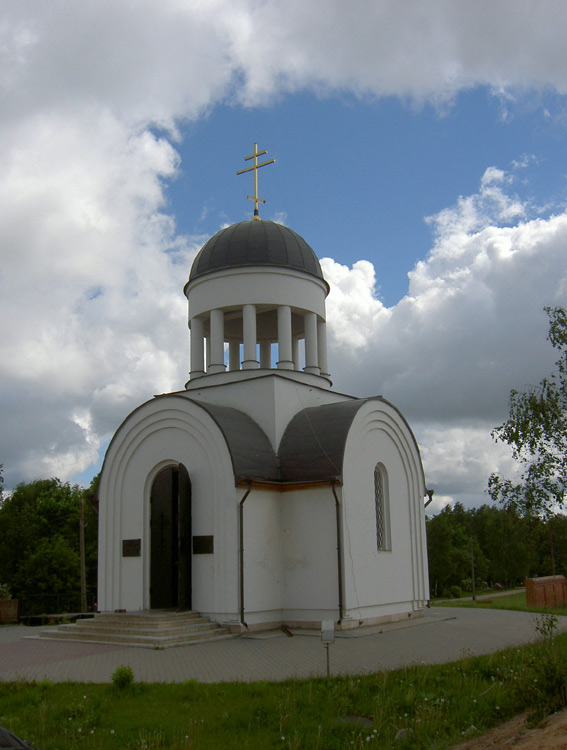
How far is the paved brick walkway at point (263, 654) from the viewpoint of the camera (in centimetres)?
1057

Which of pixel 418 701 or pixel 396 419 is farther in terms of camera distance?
pixel 396 419

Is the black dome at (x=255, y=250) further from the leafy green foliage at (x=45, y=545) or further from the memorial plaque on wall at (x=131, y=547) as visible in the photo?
the leafy green foliage at (x=45, y=545)

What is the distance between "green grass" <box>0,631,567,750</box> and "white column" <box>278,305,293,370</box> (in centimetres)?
1023

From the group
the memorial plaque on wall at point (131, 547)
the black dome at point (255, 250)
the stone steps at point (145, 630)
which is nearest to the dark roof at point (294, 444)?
the stone steps at point (145, 630)

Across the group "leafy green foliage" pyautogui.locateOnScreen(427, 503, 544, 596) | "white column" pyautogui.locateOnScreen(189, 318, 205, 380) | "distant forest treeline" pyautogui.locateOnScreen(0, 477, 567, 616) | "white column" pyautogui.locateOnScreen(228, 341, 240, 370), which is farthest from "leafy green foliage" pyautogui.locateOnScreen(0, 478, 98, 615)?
"leafy green foliage" pyautogui.locateOnScreen(427, 503, 544, 596)

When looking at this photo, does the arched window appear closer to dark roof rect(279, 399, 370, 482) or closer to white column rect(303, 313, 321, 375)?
dark roof rect(279, 399, 370, 482)

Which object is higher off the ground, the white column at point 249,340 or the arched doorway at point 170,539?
the white column at point 249,340

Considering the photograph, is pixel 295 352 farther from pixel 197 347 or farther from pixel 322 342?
pixel 197 347

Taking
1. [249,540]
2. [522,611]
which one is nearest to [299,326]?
[249,540]

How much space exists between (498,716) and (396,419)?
1109 cm

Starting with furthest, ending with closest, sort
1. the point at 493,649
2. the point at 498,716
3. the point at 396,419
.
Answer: the point at 396,419 < the point at 493,649 < the point at 498,716

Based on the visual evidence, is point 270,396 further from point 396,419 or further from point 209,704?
point 209,704

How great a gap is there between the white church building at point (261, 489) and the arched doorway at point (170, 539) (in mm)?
30

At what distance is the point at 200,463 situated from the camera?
53.2 feet
